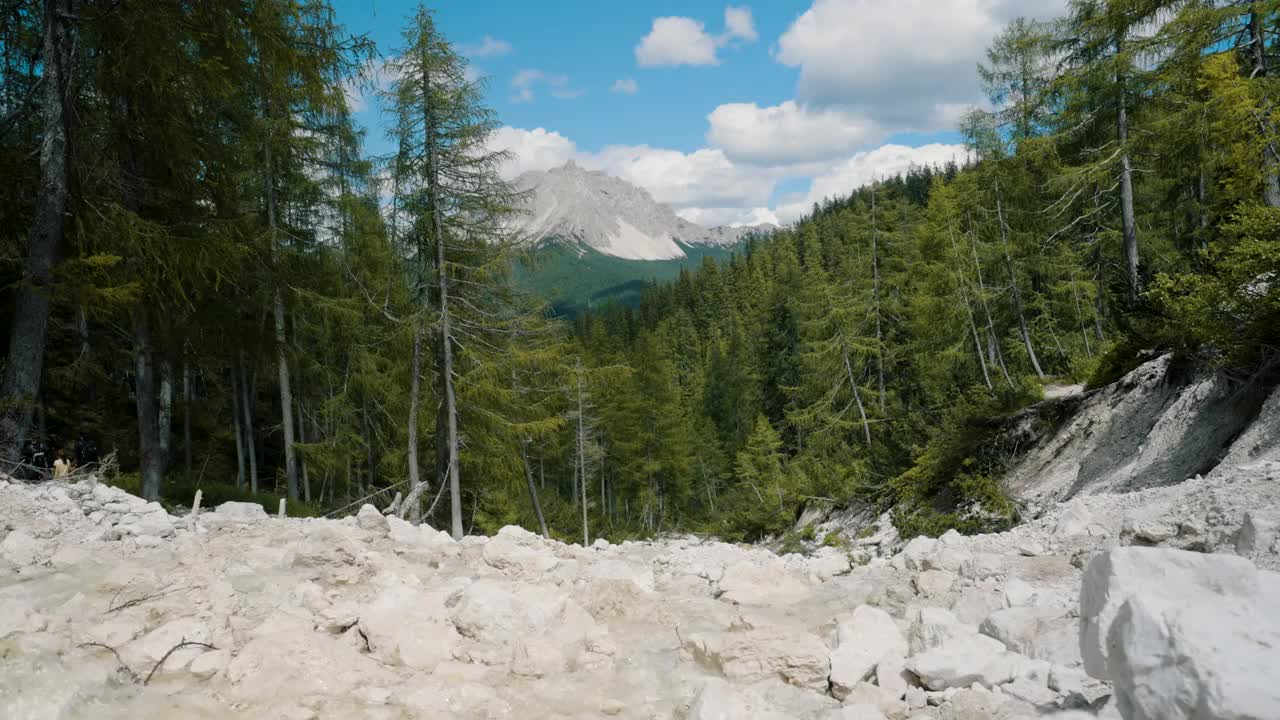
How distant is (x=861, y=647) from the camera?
5062 millimetres

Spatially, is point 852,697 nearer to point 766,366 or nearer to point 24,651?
point 24,651

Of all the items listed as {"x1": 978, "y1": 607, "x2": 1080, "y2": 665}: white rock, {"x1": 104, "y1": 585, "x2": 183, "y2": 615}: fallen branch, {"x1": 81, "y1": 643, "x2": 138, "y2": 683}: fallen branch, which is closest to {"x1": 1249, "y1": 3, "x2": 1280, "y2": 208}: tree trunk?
{"x1": 978, "y1": 607, "x2": 1080, "y2": 665}: white rock

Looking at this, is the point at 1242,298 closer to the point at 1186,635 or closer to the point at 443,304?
the point at 1186,635

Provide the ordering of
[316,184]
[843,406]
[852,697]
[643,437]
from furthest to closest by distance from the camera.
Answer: [643,437] → [843,406] → [316,184] → [852,697]

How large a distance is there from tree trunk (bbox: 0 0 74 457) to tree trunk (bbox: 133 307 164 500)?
231cm

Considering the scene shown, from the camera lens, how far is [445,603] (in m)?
6.49

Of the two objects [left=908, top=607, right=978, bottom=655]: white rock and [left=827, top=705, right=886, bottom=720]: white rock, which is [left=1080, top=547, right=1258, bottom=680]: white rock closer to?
[left=827, top=705, right=886, bottom=720]: white rock

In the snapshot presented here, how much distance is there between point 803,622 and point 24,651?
632cm

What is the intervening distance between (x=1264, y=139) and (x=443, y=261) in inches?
541

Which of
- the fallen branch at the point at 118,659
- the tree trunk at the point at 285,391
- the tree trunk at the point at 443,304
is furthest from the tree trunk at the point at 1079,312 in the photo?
the fallen branch at the point at 118,659

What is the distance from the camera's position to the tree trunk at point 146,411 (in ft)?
35.8

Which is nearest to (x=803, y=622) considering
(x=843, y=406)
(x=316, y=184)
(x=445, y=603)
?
(x=445, y=603)

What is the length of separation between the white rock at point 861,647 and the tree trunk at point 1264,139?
7521 mm

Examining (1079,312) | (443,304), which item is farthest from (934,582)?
(1079,312)
